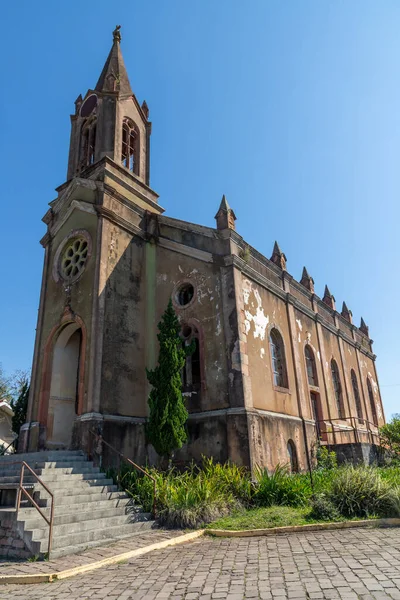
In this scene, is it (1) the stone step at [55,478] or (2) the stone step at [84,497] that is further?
(1) the stone step at [55,478]

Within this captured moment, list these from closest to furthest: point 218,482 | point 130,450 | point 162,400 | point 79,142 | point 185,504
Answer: point 185,504
point 218,482
point 162,400
point 130,450
point 79,142

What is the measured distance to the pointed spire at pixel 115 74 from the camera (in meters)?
21.0

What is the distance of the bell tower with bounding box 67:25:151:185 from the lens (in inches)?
770

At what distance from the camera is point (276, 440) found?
1506 cm

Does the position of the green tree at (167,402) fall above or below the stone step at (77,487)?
above

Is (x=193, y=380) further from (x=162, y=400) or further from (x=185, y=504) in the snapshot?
(x=185, y=504)

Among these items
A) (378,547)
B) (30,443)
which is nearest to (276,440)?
(378,547)

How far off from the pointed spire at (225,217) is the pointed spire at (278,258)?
4.88 metres

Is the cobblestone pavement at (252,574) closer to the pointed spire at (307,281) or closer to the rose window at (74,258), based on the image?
the rose window at (74,258)

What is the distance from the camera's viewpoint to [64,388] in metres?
16.9

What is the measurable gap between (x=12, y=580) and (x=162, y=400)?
646 cm

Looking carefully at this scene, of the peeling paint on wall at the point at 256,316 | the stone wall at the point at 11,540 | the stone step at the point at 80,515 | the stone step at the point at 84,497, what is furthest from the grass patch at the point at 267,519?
the peeling paint on wall at the point at 256,316

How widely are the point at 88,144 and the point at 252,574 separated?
19633 millimetres

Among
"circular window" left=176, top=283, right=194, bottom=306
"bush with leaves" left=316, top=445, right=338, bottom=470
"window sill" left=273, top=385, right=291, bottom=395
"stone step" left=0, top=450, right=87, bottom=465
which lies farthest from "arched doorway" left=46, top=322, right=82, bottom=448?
"bush with leaves" left=316, top=445, right=338, bottom=470
